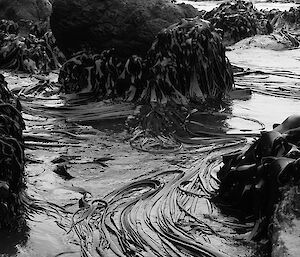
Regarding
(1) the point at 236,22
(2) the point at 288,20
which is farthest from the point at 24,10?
(2) the point at 288,20

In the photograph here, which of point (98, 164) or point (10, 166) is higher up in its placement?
point (10, 166)

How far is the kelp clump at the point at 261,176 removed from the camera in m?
2.65

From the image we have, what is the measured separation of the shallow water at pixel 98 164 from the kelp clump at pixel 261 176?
5.3 inches

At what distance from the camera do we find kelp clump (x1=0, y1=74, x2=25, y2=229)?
268 cm

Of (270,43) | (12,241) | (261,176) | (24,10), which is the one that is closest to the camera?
(12,241)

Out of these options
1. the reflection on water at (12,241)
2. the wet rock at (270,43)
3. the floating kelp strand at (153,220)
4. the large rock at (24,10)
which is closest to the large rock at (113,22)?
the floating kelp strand at (153,220)

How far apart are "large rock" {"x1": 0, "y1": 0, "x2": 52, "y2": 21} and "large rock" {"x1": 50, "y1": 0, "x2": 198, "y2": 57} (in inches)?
208

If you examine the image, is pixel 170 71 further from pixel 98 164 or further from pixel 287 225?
pixel 287 225

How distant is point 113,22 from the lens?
6.29 m

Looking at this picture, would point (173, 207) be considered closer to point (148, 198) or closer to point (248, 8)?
point (148, 198)

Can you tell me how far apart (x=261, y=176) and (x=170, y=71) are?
9.95 ft

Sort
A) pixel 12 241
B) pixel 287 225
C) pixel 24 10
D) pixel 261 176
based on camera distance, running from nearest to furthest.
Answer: pixel 287 225 < pixel 12 241 < pixel 261 176 < pixel 24 10

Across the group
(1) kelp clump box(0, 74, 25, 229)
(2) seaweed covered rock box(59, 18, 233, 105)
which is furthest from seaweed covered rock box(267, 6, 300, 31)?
(1) kelp clump box(0, 74, 25, 229)

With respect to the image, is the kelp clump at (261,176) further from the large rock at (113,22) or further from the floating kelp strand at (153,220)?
the large rock at (113,22)
